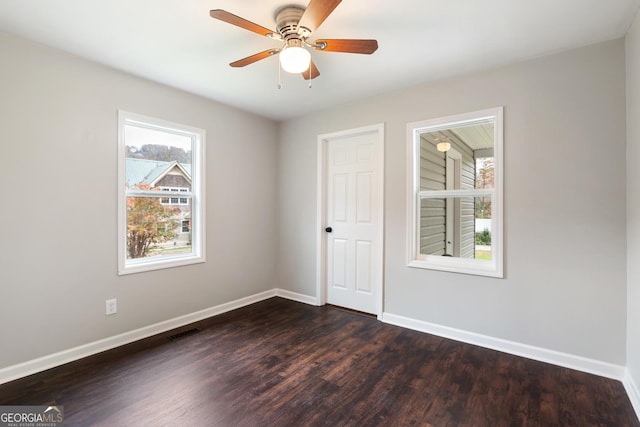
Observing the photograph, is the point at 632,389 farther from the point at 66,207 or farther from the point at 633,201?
the point at 66,207

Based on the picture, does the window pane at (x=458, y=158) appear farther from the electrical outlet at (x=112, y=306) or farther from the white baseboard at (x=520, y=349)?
the electrical outlet at (x=112, y=306)

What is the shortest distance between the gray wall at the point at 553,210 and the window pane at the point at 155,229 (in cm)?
251

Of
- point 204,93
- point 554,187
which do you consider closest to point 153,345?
point 204,93

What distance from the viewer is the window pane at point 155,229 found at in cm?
292

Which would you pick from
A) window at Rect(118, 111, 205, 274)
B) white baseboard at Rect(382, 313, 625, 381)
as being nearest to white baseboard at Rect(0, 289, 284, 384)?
window at Rect(118, 111, 205, 274)

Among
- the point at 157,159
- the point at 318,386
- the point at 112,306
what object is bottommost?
the point at 318,386

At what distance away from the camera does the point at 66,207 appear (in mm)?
2436

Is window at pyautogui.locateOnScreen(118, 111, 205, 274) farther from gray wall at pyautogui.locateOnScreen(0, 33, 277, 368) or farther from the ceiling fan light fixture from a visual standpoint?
the ceiling fan light fixture

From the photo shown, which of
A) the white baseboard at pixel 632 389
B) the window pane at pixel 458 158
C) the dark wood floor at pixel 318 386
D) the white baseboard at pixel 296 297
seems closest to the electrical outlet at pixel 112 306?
the dark wood floor at pixel 318 386

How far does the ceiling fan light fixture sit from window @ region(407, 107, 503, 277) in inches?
62.9

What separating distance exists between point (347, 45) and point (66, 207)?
8.28 feet

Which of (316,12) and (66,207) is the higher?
(316,12)

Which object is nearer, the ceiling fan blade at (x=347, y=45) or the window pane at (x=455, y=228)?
the ceiling fan blade at (x=347, y=45)

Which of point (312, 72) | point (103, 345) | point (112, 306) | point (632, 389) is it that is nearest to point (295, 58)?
point (312, 72)
